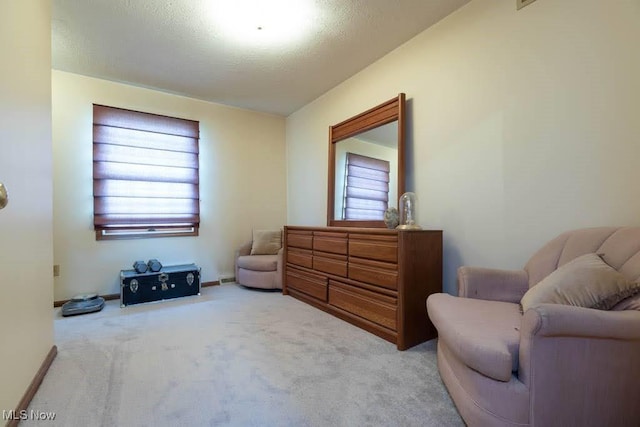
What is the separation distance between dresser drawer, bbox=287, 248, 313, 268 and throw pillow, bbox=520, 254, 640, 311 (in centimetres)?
212

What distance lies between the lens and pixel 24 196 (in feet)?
4.79

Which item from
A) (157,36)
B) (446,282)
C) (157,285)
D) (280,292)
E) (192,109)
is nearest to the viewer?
(446,282)

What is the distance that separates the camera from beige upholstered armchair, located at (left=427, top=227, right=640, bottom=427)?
3.44 feet

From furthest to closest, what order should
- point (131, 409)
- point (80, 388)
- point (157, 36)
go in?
point (157, 36)
point (80, 388)
point (131, 409)

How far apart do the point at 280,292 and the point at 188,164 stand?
6.99 feet

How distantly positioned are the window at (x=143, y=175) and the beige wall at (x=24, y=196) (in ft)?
5.42

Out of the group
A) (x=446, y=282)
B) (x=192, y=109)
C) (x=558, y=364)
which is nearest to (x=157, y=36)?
(x=192, y=109)

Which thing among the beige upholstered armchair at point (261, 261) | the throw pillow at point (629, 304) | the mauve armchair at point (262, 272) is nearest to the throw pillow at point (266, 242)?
the beige upholstered armchair at point (261, 261)

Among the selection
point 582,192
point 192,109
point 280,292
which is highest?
point 192,109

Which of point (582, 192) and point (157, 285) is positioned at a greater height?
point (582, 192)

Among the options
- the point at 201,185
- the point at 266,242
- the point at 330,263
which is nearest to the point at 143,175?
the point at 201,185

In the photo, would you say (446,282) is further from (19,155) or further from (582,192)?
(19,155)

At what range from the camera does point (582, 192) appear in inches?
67.2

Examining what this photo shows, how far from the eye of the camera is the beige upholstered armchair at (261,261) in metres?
3.75
